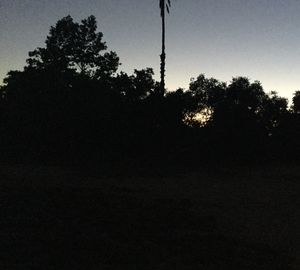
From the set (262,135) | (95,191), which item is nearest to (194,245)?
(95,191)

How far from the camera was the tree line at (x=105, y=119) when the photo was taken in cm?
3400

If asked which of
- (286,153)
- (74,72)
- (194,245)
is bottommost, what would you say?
(194,245)

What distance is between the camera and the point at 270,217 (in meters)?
16.7

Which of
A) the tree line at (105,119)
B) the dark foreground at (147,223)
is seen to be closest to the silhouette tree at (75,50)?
the tree line at (105,119)

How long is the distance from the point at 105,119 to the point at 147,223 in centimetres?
2073

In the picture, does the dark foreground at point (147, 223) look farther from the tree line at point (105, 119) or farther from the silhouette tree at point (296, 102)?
the silhouette tree at point (296, 102)

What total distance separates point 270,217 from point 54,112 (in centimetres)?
2177

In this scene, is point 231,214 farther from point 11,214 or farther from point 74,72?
point 74,72

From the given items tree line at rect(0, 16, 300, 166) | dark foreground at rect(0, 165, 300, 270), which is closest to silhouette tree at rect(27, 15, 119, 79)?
tree line at rect(0, 16, 300, 166)

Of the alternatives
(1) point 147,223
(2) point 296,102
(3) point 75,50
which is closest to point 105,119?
(3) point 75,50

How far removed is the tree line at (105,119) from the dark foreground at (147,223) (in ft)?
30.9

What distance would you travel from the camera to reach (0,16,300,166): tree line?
112 feet

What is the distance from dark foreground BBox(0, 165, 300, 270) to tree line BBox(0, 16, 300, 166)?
9.43m

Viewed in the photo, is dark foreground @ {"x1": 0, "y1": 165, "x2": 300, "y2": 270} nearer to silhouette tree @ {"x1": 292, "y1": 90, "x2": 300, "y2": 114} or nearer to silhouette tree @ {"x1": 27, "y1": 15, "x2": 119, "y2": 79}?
silhouette tree @ {"x1": 27, "y1": 15, "x2": 119, "y2": 79}
